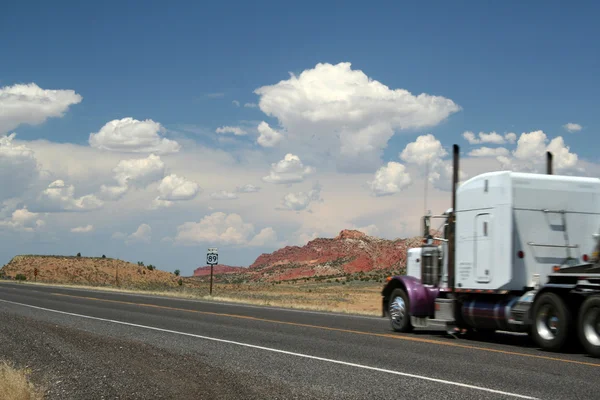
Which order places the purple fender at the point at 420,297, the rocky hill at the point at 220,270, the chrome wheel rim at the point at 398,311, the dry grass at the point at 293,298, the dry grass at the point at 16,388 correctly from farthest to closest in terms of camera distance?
the rocky hill at the point at 220,270 → the dry grass at the point at 293,298 → the chrome wheel rim at the point at 398,311 → the purple fender at the point at 420,297 → the dry grass at the point at 16,388

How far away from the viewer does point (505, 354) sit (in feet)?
41.0

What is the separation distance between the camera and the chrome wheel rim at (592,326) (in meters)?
11.9

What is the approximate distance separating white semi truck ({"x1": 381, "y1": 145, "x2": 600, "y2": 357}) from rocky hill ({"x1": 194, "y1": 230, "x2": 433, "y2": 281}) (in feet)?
285

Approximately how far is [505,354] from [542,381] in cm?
305

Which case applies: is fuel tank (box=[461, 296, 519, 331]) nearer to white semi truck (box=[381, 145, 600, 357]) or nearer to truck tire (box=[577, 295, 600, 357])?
white semi truck (box=[381, 145, 600, 357])

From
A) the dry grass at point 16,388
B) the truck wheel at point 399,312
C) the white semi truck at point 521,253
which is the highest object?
the white semi truck at point 521,253

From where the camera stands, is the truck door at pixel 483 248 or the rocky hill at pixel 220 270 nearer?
the truck door at pixel 483 248

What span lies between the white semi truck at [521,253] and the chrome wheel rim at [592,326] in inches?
15.7

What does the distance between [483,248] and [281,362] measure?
573 centimetres

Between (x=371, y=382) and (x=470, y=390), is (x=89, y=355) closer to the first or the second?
(x=371, y=382)

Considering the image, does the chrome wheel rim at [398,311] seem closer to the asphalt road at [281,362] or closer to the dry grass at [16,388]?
the asphalt road at [281,362]

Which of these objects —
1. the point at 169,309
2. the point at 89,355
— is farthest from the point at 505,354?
the point at 169,309

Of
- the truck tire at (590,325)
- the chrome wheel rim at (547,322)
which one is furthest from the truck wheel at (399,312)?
the truck tire at (590,325)

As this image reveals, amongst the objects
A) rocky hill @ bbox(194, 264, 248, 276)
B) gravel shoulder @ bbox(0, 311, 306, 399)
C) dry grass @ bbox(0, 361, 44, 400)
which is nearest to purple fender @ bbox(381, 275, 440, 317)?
gravel shoulder @ bbox(0, 311, 306, 399)
